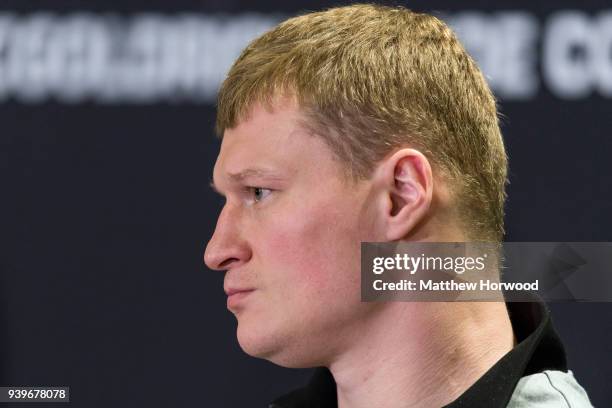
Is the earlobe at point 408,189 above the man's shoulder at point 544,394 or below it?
above

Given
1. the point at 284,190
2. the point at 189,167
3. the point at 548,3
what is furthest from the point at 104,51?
the point at 284,190

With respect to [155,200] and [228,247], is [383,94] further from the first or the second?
[155,200]

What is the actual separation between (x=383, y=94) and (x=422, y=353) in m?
0.29

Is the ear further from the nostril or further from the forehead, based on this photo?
the nostril

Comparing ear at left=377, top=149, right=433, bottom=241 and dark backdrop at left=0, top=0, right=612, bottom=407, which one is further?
dark backdrop at left=0, top=0, right=612, bottom=407

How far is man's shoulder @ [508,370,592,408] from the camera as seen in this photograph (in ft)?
3.49

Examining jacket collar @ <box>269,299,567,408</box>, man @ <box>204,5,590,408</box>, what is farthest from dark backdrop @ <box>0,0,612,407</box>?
man @ <box>204,5,590,408</box>

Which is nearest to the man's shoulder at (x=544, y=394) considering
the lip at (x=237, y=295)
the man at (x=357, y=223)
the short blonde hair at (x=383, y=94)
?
the man at (x=357, y=223)

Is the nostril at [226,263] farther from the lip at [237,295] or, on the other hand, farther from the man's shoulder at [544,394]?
the man's shoulder at [544,394]

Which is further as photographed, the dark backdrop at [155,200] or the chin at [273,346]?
the dark backdrop at [155,200]

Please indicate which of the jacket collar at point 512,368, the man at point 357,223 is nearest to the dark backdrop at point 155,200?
the jacket collar at point 512,368

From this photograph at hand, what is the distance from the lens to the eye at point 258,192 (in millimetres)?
1118

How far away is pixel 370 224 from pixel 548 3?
0.93 metres

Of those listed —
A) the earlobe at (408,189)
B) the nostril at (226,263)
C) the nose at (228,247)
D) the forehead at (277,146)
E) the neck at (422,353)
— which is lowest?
the neck at (422,353)
